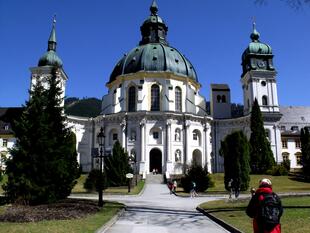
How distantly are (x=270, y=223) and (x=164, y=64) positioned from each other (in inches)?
2543

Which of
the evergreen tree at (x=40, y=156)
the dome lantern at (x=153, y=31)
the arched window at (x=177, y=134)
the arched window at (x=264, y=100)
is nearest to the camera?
the evergreen tree at (x=40, y=156)

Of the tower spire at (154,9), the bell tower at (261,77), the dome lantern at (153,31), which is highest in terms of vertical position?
the tower spire at (154,9)

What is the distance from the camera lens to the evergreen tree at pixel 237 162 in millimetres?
32812

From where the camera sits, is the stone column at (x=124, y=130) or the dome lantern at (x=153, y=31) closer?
the stone column at (x=124, y=130)

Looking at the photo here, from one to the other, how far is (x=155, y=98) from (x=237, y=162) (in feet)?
125

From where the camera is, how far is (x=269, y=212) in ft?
25.5

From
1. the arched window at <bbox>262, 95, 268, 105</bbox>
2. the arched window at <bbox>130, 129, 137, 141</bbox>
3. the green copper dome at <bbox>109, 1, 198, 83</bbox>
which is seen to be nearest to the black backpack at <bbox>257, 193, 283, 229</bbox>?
the arched window at <bbox>130, 129, 137, 141</bbox>

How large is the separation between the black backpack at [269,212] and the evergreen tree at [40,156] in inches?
653

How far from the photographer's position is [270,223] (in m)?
7.73

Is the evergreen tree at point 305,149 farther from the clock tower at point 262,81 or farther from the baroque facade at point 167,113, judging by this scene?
the clock tower at point 262,81

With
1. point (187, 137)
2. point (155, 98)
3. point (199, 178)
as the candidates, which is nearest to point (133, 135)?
point (155, 98)

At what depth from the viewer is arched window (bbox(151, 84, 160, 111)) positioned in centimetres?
6919

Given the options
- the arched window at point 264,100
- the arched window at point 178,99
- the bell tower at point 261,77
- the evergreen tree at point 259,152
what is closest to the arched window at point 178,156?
the arched window at point 178,99

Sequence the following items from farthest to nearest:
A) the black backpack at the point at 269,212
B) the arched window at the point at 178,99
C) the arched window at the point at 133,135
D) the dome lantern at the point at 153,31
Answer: the dome lantern at the point at 153,31 → the arched window at the point at 178,99 → the arched window at the point at 133,135 → the black backpack at the point at 269,212
